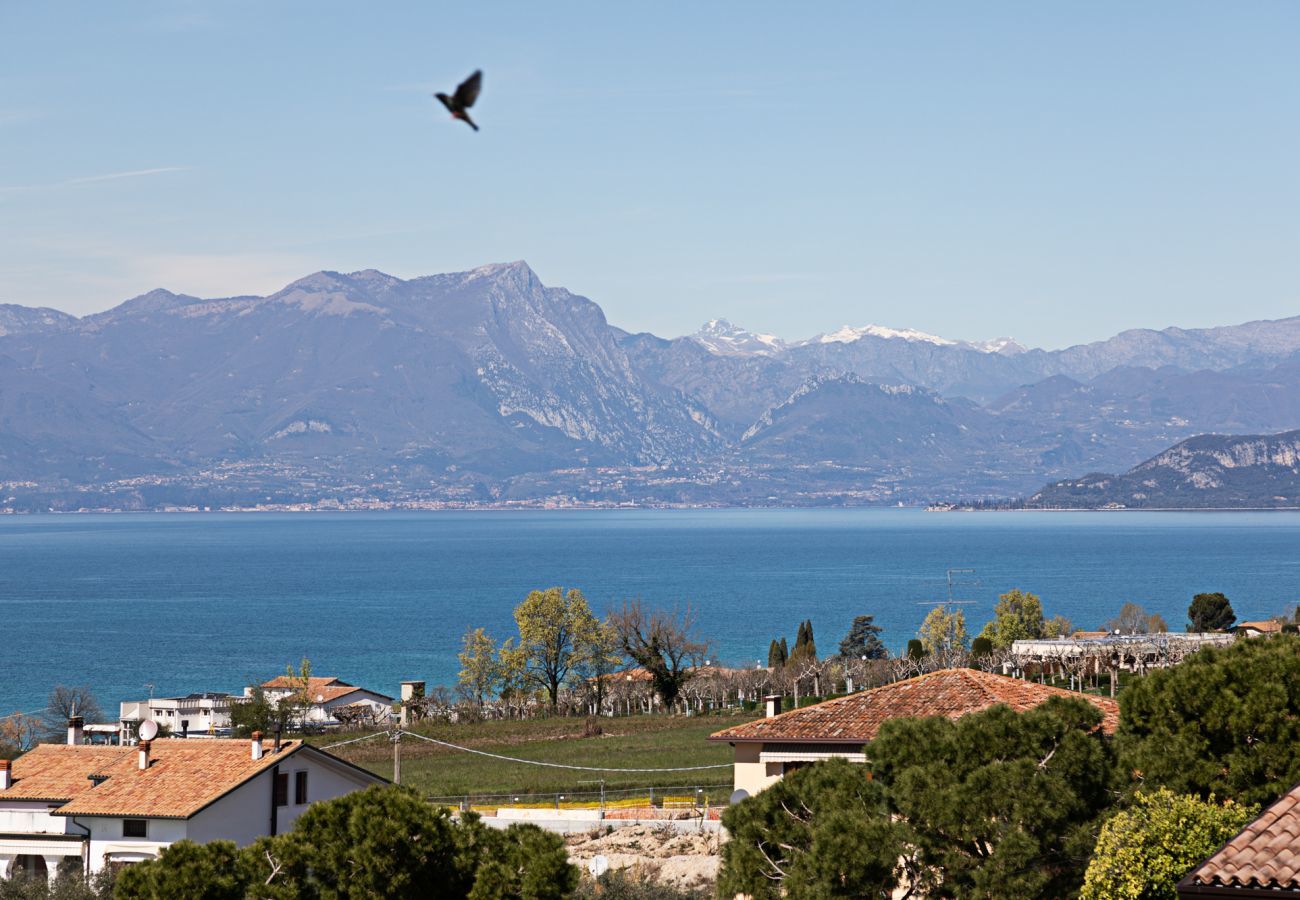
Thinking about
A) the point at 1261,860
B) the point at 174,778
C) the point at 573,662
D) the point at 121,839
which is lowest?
the point at 573,662

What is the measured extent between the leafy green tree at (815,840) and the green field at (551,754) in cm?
2934

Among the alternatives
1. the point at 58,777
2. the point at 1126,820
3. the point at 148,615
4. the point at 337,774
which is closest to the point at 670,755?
the point at 337,774

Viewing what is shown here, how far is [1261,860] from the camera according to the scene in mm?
11508

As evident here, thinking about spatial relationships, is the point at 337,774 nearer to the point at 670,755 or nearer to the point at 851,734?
the point at 851,734

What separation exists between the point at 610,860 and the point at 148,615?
443ft

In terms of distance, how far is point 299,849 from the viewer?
20000 millimetres

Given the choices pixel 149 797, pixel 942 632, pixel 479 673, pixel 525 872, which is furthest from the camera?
pixel 942 632

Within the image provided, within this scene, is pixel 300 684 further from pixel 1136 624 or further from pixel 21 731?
pixel 1136 624

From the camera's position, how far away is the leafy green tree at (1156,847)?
14.7 metres

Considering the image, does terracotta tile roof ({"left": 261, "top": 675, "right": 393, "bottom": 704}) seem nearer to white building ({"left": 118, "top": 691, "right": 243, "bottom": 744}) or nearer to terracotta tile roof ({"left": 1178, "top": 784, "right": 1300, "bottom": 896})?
white building ({"left": 118, "top": 691, "right": 243, "bottom": 744})

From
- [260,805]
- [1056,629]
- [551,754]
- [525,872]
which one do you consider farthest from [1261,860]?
[1056,629]

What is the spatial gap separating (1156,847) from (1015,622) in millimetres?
85488

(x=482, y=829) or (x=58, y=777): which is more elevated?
(x=482, y=829)

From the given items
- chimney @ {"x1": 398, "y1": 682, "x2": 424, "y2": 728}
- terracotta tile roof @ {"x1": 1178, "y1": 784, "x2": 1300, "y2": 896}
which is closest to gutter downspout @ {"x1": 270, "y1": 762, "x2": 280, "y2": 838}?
terracotta tile roof @ {"x1": 1178, "y1": 784, "x2": 1300, "y2": 896}
